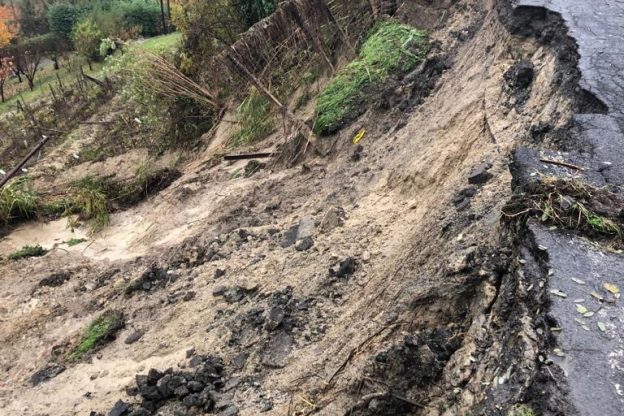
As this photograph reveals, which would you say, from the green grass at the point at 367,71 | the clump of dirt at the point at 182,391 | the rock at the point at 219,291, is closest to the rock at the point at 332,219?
the rock at the point at 219,291

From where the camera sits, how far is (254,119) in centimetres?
805

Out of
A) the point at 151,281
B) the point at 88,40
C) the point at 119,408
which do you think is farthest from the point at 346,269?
the point at 88,40

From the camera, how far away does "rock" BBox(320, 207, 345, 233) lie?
471 centimetres

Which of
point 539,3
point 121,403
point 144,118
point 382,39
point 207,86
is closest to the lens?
point 121,403

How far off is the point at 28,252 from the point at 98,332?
3.41m

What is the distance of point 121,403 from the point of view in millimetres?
3709

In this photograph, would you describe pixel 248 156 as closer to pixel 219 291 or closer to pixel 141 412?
pixel 219 291

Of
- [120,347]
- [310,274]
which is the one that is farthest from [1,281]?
[310,274]

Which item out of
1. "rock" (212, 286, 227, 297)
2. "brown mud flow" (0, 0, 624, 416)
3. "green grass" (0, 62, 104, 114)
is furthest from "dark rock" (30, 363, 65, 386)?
"green grass" (0, 62, 104, 114)

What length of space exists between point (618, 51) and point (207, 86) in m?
6.79

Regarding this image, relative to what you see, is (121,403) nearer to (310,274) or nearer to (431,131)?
(310,274)

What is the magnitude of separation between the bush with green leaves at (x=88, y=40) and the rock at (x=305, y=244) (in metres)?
19.1

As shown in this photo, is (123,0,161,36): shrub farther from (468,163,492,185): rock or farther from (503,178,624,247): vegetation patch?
(503,178,624,247): vegetation patch

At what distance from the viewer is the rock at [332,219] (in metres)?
4.71
